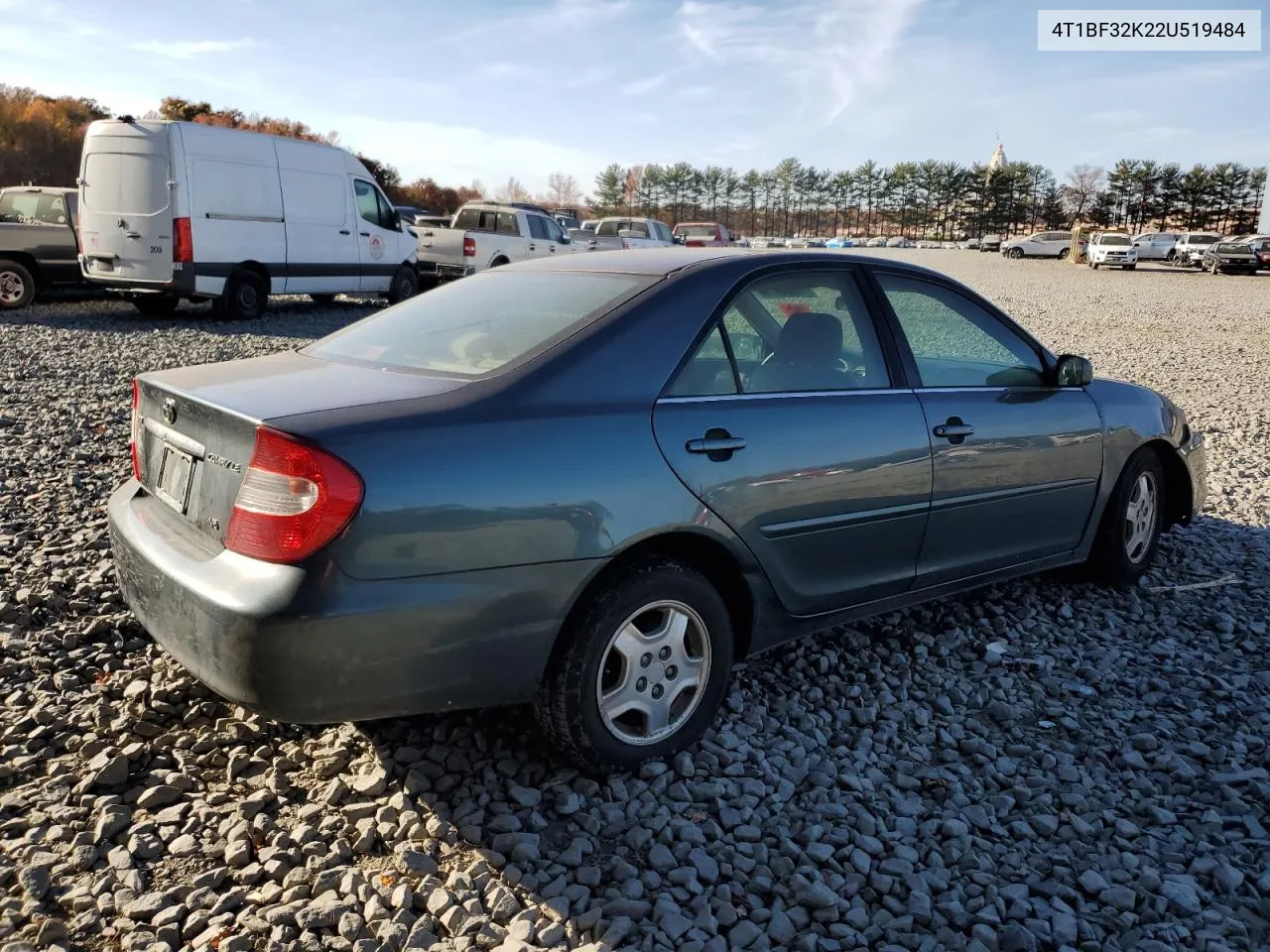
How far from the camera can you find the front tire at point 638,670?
2771 millimetres

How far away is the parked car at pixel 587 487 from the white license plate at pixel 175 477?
0.06 ft

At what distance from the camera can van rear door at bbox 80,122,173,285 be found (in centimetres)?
1223

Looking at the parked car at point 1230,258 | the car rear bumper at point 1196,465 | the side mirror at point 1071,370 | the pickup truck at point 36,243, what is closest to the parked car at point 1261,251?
the parked car at point 1230,258

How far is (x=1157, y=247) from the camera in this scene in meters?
43.9

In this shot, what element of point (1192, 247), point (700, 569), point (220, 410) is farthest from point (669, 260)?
point (1192, 247)

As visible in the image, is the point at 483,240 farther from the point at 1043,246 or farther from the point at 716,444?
the point at 1043,246

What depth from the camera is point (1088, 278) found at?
33188 millimetres

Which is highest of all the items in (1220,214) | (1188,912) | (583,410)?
(1220,214)

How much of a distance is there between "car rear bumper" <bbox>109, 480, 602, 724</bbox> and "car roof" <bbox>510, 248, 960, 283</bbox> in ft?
3.75

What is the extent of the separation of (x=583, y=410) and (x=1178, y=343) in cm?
1519

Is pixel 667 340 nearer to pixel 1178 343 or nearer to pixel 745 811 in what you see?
pixel 745 811

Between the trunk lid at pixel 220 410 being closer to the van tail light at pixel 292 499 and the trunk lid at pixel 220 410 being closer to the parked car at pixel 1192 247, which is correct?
the van tail light at pixel 292 499

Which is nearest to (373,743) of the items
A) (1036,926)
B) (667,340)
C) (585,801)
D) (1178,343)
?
(585,801)

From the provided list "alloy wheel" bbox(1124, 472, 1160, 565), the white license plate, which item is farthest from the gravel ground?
the white license plate
